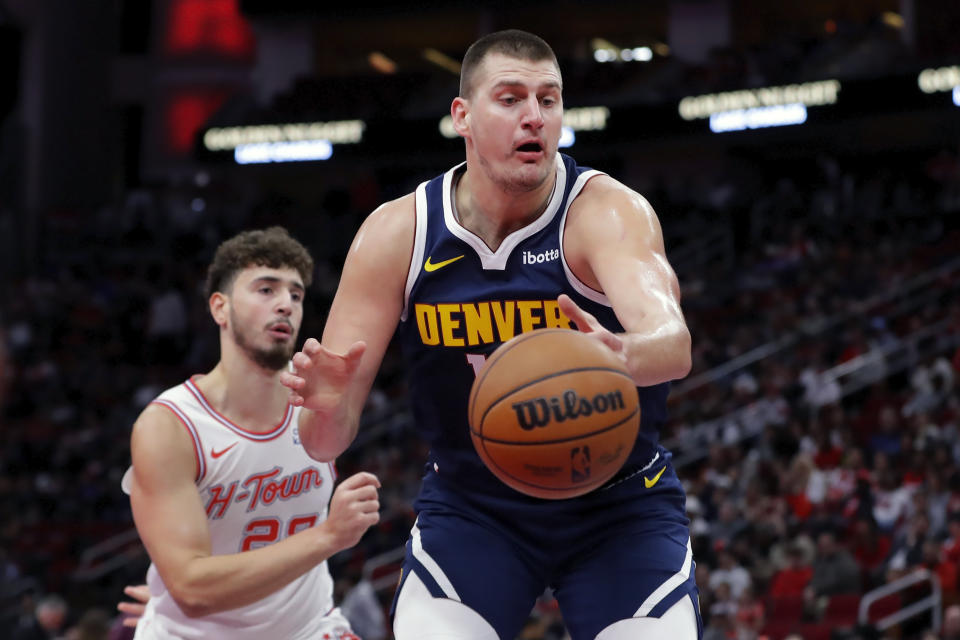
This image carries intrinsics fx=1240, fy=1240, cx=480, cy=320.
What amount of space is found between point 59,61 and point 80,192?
2.83m

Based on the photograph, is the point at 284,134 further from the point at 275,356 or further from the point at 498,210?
the point at 498,210

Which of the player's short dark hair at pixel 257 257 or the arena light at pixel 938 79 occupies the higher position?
the arena light at pixel 938 79

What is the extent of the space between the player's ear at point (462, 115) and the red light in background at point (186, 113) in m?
24.7

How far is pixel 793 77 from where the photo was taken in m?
19.3

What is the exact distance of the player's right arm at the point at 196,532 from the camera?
3.74 meters

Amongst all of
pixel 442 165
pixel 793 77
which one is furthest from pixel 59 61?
pixel 793 77

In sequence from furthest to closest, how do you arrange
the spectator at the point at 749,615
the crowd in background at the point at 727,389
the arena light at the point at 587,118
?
the arena light at the point at 587,118
the crowd in background at the point at 727,389
the spectator at the point at 749,615

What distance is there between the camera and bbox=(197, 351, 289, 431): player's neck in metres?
4.57

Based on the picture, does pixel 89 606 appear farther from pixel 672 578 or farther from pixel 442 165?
pixel 442 165

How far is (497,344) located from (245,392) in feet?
4.63

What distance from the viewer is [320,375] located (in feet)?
A: 11.4

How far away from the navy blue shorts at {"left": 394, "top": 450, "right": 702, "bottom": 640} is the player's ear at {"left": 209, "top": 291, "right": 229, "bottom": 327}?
1433mm

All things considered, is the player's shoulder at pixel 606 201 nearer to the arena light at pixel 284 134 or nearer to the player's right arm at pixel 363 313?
the player's right arm at pixel 363 313

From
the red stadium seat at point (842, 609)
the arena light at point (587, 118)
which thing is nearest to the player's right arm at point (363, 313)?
the red stadium seat at point (842, 609)
